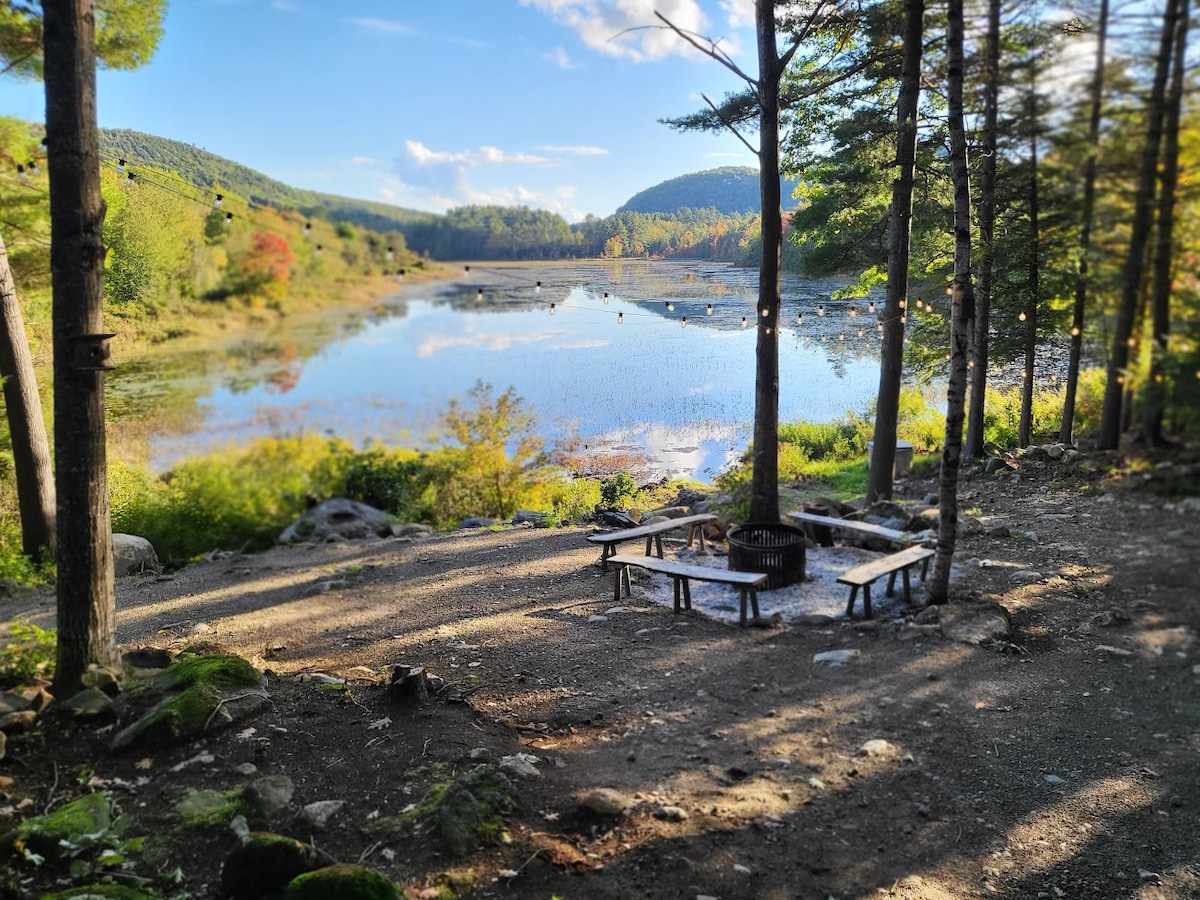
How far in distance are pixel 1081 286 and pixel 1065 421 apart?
27.5 inches

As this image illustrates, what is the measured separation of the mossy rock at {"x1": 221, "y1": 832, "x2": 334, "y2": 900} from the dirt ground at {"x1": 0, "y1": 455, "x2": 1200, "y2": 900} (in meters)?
0.15

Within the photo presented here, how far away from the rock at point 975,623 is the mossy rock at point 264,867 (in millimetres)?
5004

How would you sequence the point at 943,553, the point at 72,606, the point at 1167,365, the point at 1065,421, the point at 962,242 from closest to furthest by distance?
the point at 1167,365, the point at 1065,421, the point at 72,606, the point at 962,242, the point at 943,553

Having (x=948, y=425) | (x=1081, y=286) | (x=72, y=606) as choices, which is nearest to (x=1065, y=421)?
(x=1081, y=286)

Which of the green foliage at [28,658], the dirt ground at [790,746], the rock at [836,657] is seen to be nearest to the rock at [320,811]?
the dirt ground at [790,746]

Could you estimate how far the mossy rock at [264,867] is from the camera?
2.96 metres

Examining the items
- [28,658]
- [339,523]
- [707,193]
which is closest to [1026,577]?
[28,658]

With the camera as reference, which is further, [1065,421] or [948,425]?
[948,425]

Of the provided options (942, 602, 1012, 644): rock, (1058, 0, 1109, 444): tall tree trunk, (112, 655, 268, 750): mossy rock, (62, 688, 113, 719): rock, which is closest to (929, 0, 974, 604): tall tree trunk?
(942, 602, 1012, 644): rock

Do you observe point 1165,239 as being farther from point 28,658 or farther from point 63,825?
point 28,658

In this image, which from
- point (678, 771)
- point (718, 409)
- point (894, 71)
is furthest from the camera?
point (718, 409)

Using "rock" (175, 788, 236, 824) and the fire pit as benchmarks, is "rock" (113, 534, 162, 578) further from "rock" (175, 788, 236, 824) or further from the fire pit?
the fire pit

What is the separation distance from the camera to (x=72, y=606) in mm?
4770

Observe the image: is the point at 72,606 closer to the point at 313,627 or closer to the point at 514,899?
the point at 313,627
